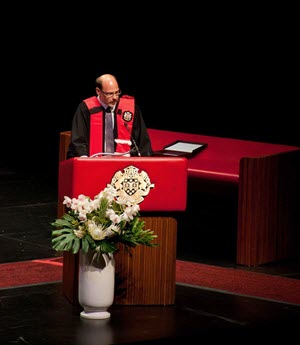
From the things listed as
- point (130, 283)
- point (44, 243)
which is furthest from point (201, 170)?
point (130, 283)

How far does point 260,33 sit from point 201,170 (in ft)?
6.46

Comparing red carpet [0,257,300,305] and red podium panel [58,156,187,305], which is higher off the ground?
red podium panel [58,156,187,305]

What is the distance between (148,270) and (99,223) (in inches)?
19.8

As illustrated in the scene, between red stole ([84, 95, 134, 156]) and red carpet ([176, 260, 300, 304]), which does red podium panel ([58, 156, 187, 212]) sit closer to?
red stole ([84, 95, 134, 156])

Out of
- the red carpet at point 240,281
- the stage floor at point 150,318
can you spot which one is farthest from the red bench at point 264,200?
the red carpet at point 240,281

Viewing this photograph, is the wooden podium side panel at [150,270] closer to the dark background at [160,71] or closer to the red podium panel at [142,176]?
the red podium panel at [142,176]

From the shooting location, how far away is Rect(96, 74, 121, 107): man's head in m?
6.82

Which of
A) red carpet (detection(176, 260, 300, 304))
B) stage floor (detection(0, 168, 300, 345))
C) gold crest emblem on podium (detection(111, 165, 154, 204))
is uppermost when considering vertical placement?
gold crest emblem on podium (detection(111, 165, 154, 204))

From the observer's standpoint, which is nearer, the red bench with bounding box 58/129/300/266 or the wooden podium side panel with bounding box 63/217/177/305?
the wooden podium side panel with bounding box 63/217/177/305

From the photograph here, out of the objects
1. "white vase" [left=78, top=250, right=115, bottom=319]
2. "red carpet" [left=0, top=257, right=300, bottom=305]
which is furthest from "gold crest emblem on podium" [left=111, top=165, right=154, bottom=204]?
"red carpet" [left=0, top=257, right=300, bottom=305]

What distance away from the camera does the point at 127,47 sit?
1099 centimetres

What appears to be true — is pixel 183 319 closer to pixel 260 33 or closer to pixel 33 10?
pixel 260 33

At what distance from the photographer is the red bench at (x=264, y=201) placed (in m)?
7.74

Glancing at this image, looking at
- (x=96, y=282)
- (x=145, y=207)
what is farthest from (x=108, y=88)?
(x=96, y=282)
